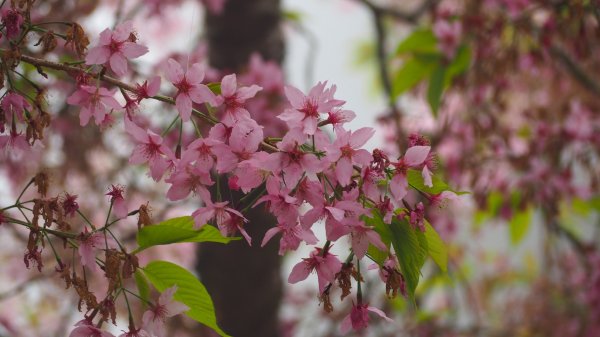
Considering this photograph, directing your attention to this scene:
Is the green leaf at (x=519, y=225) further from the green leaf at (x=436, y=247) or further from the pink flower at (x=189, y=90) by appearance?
the pink flower at (x=189, y=90)

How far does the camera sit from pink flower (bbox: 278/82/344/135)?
528 mm

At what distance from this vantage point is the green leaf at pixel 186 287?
0.60 m

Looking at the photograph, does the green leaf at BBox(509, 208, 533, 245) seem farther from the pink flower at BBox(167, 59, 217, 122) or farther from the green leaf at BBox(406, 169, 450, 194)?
the pink flower at BBox(167, 59, 217, 122)

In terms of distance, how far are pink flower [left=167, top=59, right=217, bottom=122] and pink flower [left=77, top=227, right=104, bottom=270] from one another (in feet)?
0.36

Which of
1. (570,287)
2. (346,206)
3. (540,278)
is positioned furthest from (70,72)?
(540,278)

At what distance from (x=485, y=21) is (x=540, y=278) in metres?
1.29

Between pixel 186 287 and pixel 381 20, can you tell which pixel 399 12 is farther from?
pixel 186 287

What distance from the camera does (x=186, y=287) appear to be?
60cm

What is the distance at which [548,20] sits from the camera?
122 cm

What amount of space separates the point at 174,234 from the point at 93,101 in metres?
0.12

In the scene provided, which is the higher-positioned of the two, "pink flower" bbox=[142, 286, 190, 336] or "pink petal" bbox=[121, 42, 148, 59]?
"pink petal" bbox=[121, 42, 148, 59]

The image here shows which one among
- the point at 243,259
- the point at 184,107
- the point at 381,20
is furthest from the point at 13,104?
the point at 381,20

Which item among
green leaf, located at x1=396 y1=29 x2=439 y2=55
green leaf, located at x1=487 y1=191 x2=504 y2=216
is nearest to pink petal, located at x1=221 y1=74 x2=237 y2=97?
green leaf, located at x1=396 y1=29 x2=439 y2=55

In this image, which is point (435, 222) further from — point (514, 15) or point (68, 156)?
point (68, 156)
